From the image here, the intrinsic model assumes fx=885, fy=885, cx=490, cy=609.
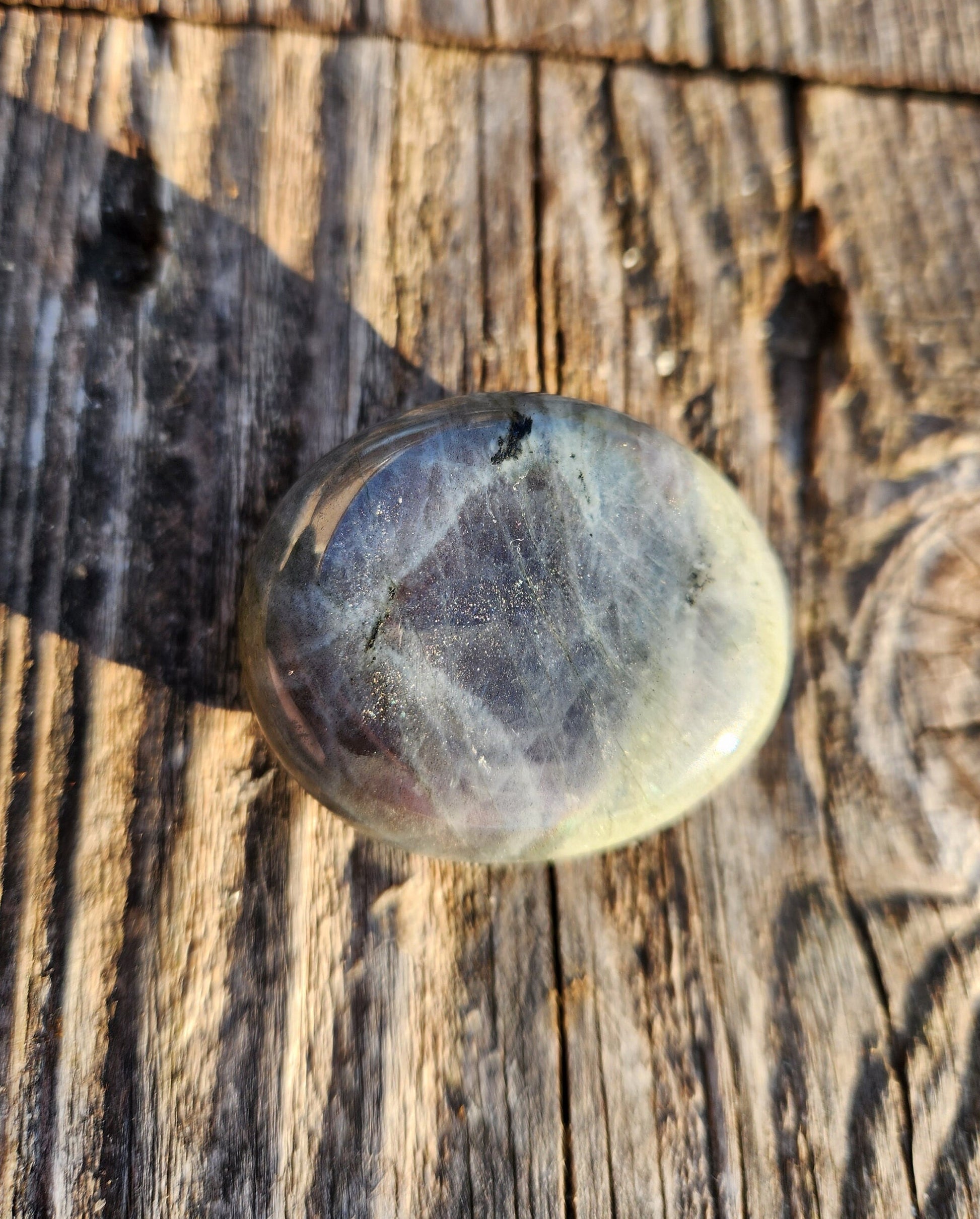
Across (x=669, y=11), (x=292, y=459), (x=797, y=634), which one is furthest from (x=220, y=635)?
(x=669, y=11)

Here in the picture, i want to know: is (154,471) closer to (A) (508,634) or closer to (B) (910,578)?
(A) (508,634)

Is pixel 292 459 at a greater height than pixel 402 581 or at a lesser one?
greater

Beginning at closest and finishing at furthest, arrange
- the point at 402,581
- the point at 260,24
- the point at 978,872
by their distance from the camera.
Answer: the point at 402,581 < the point at 978,872 < the point at 260,24

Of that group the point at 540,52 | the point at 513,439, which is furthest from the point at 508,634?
the point at 540,52

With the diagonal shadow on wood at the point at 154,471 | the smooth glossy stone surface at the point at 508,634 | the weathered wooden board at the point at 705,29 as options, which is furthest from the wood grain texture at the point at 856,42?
the smooth glossy stone surface at the point at 508,634

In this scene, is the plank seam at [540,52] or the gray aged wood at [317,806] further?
the plank seam at [540,52]

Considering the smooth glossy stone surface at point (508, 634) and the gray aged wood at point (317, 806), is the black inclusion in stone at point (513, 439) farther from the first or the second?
the gray aged wood at point (317, 806)

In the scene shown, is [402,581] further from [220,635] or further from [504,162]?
[504,162]
